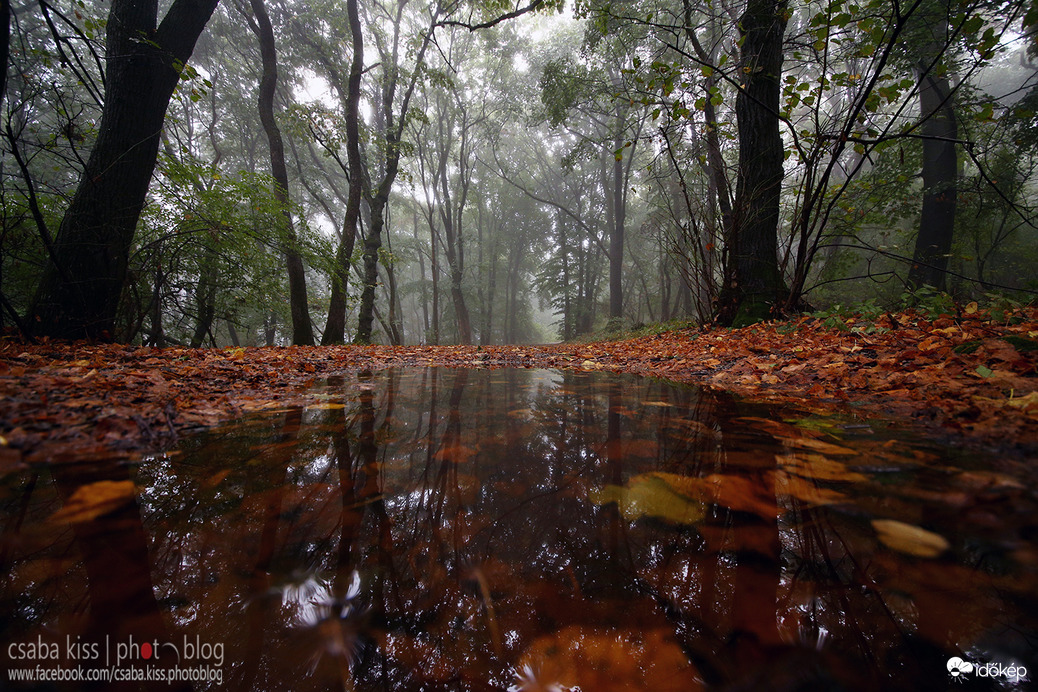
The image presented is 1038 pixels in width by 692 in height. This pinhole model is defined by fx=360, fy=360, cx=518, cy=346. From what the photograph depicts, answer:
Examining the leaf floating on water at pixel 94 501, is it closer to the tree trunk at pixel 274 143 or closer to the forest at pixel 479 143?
the forest at pixel 479 143

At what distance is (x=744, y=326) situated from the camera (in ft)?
15.8

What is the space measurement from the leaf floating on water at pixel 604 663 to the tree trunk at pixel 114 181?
5071 millimetres

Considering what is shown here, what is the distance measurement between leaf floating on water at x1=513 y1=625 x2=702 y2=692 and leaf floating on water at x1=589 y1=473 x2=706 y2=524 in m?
0.37

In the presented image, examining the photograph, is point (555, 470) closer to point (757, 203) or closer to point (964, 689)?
point (964, 689)

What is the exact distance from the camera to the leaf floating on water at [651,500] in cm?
97

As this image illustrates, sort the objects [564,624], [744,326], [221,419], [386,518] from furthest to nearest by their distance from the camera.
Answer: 1. [744,326]
2. [221,419]
3. [386,518]
4. [564,624]

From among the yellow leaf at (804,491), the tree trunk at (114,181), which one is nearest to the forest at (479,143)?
the tree trunk at (114,181)

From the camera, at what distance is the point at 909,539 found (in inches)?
31.0

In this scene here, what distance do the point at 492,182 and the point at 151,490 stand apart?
25.1 meters

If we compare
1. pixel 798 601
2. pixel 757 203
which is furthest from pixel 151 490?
pixel 757 203

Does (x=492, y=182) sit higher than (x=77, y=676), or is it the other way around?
(x=492, y=182)

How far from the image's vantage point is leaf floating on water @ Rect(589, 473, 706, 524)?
0.97 metres

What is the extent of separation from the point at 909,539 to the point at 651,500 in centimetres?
54

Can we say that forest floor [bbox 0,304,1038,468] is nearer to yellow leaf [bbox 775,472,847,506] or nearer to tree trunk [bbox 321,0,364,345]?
yellow leaf [bbox 775,472,847,506]
